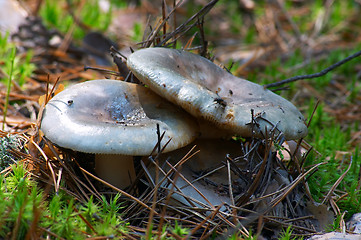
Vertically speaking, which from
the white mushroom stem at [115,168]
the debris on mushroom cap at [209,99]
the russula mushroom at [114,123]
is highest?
the debris on mushroom cap at [209,99]

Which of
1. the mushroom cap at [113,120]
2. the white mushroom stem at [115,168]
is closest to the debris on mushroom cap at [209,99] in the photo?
the mushroom cap at [113,120]

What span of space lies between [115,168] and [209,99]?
2.39 ft

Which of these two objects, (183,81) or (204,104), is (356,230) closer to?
(204,104)

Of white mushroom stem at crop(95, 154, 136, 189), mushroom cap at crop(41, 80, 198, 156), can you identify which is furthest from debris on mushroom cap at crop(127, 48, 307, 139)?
white mushroom stem at crop(95, 154, 136, 189)

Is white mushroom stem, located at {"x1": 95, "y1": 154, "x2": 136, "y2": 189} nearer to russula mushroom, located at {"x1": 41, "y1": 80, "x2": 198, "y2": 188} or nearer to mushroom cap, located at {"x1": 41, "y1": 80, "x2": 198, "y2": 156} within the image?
russula mushroom, located at {"x1": 41, "y1": 80, "x2": 198, "y2": 188}

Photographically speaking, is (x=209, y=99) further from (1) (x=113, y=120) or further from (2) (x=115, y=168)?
(2) (x=115, y=168)

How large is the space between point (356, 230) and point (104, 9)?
17.7 ft

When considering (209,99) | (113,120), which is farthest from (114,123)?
(209,99)

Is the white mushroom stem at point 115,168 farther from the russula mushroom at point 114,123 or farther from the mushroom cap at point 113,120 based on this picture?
the mushroom cap at point 113,120

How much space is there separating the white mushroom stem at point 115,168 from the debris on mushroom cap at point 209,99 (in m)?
0.49

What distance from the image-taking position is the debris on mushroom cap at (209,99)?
6.87 feet

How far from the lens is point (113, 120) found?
2.24 m

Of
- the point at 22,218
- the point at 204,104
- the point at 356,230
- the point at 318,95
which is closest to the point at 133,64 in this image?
the point at 204,104

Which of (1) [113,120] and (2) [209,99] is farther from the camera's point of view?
(1) [113,120]
